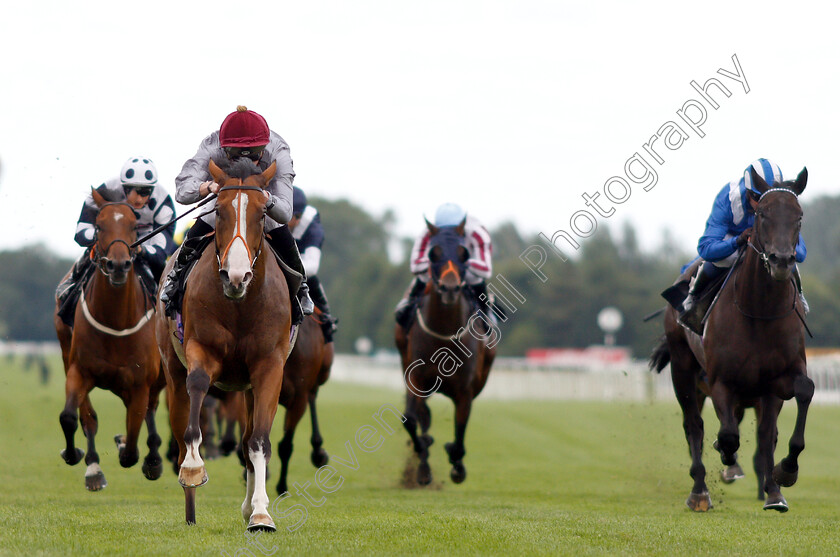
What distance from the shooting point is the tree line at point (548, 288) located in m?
66.0

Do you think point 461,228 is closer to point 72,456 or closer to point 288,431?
point 288,431

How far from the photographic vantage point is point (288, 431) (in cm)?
1025

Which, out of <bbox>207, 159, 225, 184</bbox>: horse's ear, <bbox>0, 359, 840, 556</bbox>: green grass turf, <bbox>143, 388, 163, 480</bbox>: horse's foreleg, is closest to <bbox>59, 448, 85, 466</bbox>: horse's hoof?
<bbox>0, 359, 840, 556</bbox>: green grass turf

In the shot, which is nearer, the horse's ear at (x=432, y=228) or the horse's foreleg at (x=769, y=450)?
the horse's foreleg at (x=769, y=450)

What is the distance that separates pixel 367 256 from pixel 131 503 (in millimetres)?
74334

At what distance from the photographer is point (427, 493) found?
11062mm

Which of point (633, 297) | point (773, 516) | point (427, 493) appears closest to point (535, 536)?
point (773, 516)

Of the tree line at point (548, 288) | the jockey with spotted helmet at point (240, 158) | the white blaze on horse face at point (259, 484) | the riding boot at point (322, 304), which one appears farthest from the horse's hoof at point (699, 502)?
the tree line at point (548, 288)

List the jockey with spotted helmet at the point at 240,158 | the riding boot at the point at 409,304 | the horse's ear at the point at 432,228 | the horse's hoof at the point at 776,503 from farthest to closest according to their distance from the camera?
the riding boot at the point at 409,304
the horse's ear at the point at 432,228
the horse's hoof at the point at 776,503
the jockey with spotted helmet at the point at 240,158

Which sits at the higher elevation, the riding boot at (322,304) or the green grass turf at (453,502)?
the riding boot at (322,304)

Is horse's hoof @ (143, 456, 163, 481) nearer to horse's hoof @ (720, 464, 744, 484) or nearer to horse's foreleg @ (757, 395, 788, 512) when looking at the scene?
horse's foreleg @ (757, 395, 788, 512)

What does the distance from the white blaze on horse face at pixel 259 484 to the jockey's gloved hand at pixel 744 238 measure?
4.16 metres

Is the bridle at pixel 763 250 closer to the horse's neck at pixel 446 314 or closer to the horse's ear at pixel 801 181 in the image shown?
the horse's ear at pixel 801 181

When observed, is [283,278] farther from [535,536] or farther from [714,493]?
[714,493]
